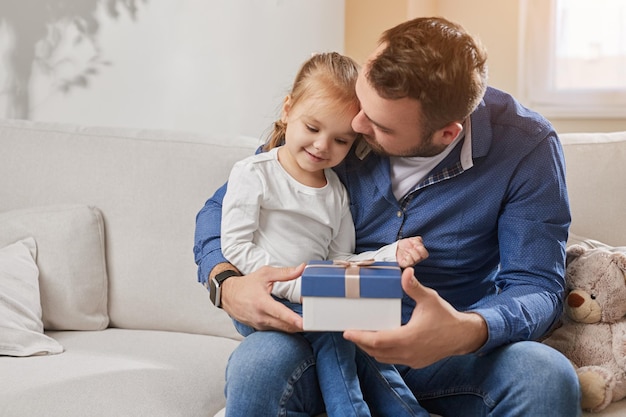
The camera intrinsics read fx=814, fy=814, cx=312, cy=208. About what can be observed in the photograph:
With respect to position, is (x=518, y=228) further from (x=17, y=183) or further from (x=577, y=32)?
(x=577, y=32)

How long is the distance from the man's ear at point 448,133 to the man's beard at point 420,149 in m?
0.01

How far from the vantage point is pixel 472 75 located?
142 cm

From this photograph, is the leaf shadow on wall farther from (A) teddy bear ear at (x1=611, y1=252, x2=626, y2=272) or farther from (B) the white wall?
(A) teddy bear ear at (x1=611, y1=252, x2=626, y2=272)

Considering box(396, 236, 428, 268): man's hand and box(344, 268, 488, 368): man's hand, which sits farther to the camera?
box(396, 236, 428, 268): man's hand

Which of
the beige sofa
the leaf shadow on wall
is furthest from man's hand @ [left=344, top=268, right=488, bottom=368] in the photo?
the leaf shadow on wall

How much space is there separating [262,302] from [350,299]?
204mm

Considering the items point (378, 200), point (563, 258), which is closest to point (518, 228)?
point (563, 258)

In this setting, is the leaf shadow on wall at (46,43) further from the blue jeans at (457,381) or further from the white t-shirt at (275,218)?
the blue jeans at (457,381)

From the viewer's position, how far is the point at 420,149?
60.5 inches

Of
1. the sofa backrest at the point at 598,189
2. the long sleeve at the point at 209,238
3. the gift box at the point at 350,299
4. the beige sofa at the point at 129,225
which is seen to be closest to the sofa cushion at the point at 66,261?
the beige sofa at the point at 129,225

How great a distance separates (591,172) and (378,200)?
0.58 m

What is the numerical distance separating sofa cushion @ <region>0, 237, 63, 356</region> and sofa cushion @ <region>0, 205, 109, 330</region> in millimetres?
33

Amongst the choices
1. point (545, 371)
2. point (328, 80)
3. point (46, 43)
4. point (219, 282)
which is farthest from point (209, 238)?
point (46, 43)

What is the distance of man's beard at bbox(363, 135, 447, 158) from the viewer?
1515mm
